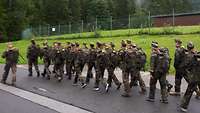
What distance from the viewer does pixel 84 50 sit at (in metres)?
20.3

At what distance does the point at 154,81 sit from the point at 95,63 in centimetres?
409

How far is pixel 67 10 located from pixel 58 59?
74.2 metres

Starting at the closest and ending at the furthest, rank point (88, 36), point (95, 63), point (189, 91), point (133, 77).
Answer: point (189, 91)
point (133, 77)
point (95, 63)
point (88, 36)

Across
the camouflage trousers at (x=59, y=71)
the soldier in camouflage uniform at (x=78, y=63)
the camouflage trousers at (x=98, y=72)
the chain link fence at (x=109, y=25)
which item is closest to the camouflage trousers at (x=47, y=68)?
the camouflage trousers at (x=59, y=71)

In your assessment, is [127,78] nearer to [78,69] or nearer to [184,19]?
[78,69]

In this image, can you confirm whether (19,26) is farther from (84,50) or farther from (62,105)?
(62,105)

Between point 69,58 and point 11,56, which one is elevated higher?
point 11,56

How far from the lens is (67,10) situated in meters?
95.6

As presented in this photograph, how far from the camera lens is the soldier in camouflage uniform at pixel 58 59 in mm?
22094

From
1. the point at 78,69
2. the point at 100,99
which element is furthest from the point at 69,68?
the point at 100,99

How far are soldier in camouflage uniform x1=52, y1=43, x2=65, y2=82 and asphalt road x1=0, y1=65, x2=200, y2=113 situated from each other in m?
0.68

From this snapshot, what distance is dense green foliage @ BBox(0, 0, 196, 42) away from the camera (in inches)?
3081

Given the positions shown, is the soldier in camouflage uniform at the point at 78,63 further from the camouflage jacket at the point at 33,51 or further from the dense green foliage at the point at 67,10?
the dense green foliage at the point at 67,10

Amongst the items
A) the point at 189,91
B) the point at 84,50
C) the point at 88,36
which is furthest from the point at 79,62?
the point at 88,36
